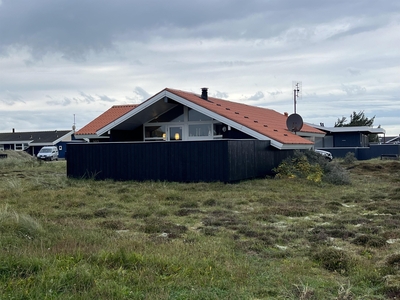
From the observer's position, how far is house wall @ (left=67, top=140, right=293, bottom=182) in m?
16.6

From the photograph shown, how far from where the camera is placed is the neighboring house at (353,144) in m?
39.3

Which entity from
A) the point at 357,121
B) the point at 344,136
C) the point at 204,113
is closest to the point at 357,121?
the point at 357,121

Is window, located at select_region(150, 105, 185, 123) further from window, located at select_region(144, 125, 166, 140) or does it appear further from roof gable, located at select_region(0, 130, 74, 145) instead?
roof gable, located at select_region(0, 130, 74, 145)

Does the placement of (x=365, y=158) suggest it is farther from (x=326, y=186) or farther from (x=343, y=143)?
(x=326, y=186)

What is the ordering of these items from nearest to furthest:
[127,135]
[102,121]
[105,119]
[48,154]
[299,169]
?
[299,169], [127,135], [102,121], [105,119], [48,154]

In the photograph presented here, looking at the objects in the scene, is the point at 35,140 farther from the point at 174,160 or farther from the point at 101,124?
the point at 174,160

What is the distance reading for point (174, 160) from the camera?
56.9ft

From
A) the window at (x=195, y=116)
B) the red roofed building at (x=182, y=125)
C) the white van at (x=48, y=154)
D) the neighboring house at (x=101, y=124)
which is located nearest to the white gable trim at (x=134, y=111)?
the red roofed building at (x=182, y=125)

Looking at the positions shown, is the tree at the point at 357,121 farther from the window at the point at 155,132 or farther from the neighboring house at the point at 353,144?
the window at the point at 155,132

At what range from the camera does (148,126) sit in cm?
2245

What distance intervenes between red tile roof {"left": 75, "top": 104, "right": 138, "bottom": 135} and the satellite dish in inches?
331

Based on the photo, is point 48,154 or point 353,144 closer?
point 353,144

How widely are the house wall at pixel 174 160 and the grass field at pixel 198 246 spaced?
3292 mm

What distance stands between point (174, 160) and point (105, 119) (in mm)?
9596
